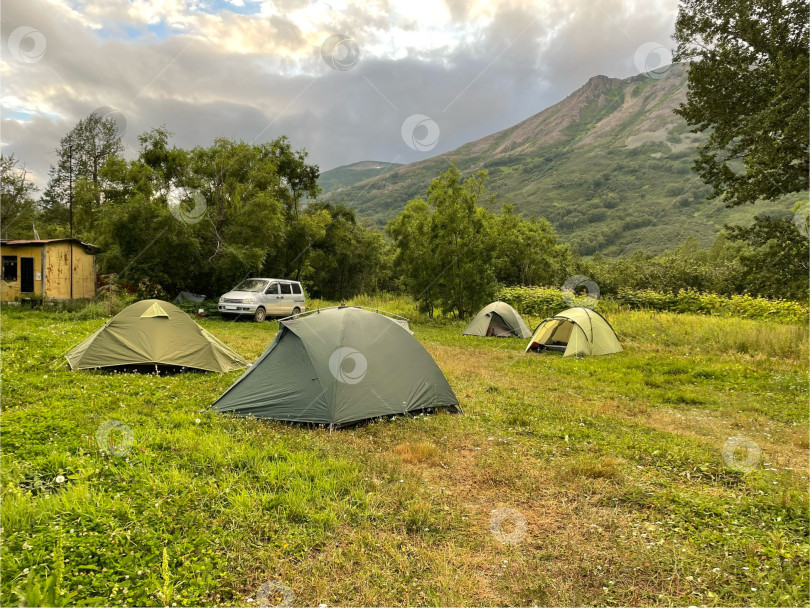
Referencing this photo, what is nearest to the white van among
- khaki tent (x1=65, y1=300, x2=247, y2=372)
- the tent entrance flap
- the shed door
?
the shed door

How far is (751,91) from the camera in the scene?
1168 cm

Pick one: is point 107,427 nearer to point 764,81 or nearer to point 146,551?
point 146,551

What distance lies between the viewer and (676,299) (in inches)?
875

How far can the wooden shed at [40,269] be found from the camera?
57.2 feet

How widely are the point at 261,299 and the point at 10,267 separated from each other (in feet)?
32.4

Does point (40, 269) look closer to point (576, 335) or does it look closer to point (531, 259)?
point (576, 335)

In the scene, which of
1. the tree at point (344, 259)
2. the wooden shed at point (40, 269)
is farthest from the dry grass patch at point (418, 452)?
the tree at point (344, 259)

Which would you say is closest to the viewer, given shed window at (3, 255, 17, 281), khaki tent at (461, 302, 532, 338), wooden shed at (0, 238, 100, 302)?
khaki tent at (461, 302, 532, 338)

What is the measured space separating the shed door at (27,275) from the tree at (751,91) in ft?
79.2

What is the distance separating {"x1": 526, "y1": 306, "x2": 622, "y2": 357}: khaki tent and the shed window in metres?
20.1

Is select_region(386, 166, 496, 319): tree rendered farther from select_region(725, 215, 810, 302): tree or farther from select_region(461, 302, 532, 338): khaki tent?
select_region(725, 215, 810, 302): tree

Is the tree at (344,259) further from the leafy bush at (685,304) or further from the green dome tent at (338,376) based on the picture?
the green dome tent at (338,376)

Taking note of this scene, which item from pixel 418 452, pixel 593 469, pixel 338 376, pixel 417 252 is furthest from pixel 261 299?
pixel 593 469

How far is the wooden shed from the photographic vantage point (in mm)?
17438
